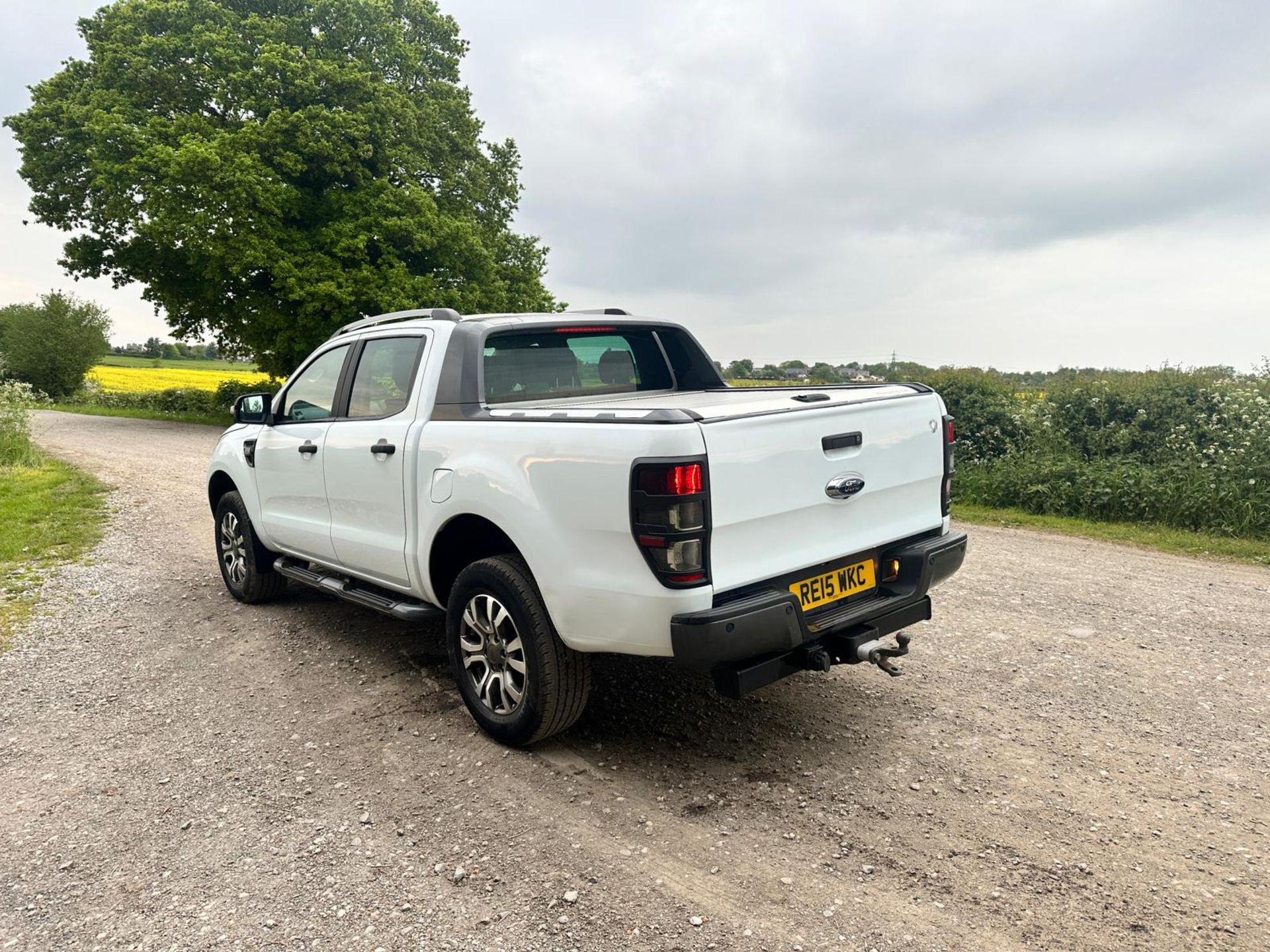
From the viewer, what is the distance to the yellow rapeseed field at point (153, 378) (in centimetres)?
3797

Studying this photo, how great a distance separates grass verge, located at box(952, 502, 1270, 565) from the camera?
797 centimetres

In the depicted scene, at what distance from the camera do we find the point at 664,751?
3.86m

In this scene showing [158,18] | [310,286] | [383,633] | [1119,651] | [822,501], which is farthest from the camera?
[158,18]

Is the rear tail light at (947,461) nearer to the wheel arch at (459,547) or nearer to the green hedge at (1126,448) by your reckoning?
the wheel arch at (459,547)

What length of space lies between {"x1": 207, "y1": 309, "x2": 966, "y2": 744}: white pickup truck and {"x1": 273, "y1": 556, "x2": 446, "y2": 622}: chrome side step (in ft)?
0.08

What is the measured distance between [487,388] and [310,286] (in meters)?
18.3

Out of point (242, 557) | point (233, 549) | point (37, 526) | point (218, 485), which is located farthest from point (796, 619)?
point (37, 526)

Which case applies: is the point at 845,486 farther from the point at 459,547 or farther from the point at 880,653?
the point at 459,547

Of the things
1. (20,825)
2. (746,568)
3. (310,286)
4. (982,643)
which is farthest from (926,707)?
(310,286)

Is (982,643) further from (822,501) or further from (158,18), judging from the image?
(158,18)

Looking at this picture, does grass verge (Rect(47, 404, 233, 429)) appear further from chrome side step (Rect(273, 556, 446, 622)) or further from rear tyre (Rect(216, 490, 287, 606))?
chrome side step (Rect(273, 556, 446, 622))

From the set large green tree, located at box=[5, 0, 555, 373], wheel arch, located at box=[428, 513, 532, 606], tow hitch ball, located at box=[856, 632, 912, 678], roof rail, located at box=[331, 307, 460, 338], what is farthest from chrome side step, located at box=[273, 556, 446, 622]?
large green tree, located at box=[5, 0, 555, 373]

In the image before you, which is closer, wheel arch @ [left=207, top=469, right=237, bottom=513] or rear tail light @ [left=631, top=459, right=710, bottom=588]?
rear tail light @ [left=631, top=459, right=710, bottom=588]

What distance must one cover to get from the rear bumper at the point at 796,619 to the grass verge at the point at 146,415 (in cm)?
2351
